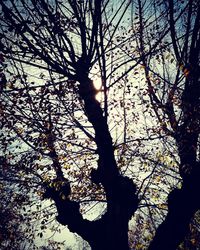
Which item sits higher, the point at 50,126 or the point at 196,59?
the point at 50,126

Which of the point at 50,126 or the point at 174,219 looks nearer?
the point at 174,219

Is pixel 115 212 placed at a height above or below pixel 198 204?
above

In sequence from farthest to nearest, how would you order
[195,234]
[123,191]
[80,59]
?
[195,234], [80,59], [123,191]

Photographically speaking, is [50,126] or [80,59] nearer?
[80,59]

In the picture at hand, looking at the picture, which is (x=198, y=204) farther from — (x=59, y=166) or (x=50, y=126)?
(x=50, y=126)

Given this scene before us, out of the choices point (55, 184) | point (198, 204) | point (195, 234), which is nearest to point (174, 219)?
point (198, 204)

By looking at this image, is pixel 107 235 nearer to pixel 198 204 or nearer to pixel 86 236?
pixel 86 236

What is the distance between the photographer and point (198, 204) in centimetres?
566

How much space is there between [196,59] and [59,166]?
5406mm

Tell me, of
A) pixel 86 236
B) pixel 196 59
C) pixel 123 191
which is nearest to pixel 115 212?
pixel 123 191

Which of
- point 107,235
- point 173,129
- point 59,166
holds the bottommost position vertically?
point 107,235

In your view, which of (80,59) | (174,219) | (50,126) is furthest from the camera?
(50,126)

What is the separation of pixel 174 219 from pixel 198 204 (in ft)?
A: 2.34

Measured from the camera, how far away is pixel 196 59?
19.0 ft
